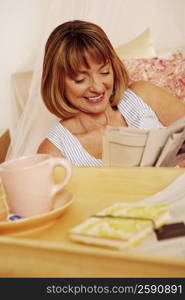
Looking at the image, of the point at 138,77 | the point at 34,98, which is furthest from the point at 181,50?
the point at 34,98

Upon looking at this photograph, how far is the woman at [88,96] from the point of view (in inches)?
72.0

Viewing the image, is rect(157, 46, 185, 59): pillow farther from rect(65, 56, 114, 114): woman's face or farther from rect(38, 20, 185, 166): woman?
rect(65, 56, 114, 114): woman's face

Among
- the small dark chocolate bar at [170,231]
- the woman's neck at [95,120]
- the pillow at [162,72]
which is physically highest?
the small dark chocolate bar at [170,231]

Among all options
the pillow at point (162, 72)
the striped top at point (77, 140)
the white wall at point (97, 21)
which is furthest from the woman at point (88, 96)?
the white wall at point (97, 21)

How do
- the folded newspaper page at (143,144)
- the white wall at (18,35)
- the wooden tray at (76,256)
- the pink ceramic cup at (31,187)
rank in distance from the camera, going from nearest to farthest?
1. the wooden tray at (76,256)
2. the pink ceramic cup at (31,187)
3. the folded newspaper page at (143,144)
4. the white wall at (18,35)

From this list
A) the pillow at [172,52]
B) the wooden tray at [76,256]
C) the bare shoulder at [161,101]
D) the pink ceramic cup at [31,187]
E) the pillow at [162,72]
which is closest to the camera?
the wooden tray at [76,256]

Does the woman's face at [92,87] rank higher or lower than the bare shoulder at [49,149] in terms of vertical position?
higher

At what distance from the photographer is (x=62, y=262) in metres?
0.68

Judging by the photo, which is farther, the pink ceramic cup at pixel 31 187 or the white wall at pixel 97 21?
the white wall at pixel 97 21

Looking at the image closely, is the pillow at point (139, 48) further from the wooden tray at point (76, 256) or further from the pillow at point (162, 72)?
the wooden tray at point (76, 256)

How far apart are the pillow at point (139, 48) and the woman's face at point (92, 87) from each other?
0.59 metres

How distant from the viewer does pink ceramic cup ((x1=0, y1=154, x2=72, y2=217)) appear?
0.80 meters

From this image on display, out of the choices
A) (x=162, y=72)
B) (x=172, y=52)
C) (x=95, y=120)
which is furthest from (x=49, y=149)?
(x=172, y=52)

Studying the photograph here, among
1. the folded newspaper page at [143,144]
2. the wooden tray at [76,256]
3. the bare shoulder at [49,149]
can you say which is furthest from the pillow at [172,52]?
the wooden tray at [76,256]
